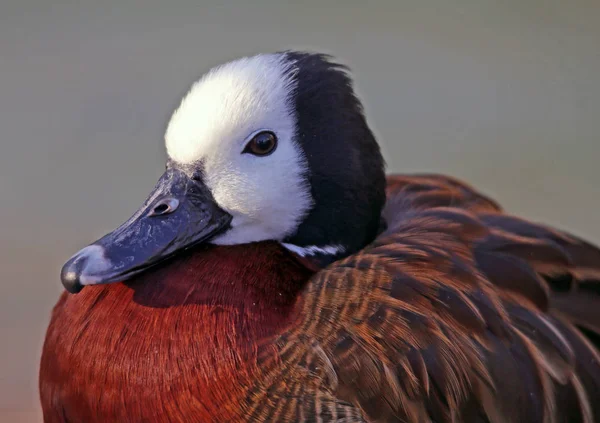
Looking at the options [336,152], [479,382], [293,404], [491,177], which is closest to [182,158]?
[336,152]

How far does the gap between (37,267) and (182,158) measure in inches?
56.0

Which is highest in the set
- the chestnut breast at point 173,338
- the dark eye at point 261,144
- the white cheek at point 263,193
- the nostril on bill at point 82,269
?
the dark eye at point 261,144

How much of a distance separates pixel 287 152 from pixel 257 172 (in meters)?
0.06

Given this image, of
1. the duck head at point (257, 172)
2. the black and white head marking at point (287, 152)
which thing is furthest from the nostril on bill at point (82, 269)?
the black and white head marking at point (287, 152)

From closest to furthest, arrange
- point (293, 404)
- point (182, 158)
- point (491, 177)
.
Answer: point (293, 404), point (182, 158), point (491, 177)

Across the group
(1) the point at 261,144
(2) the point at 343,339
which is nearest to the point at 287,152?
(1) the point at 261,144

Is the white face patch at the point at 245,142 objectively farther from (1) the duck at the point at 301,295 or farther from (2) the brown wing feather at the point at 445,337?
(2) the brown wing feather at the point at 445,337

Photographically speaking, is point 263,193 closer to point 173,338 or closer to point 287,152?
point 287,152

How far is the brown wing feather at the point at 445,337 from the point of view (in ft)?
4.38

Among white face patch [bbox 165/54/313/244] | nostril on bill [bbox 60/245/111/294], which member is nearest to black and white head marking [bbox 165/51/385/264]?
white face patch [bbox 165/54/313/244]

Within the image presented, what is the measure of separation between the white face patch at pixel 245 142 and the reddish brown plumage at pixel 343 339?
0.07 metres

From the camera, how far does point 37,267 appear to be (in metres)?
2.75

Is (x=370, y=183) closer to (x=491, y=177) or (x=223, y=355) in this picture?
(x=223, y=355)

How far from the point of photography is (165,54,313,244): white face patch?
1463 mm
